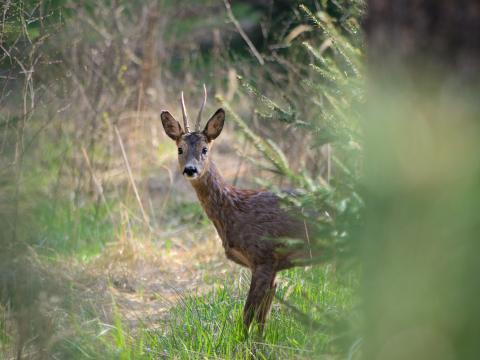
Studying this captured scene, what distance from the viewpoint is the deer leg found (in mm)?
4887

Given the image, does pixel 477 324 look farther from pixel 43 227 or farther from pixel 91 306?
pixel 43 227

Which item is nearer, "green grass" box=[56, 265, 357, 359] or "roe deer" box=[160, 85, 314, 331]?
"green grass" box=[56, 265, 357, 359]

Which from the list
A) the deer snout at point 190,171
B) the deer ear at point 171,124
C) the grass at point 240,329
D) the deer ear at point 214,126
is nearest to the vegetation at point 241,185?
the grass at point 240,329

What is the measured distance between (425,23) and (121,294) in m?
4.43

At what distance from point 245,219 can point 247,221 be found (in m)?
0.02

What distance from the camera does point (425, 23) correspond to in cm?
251

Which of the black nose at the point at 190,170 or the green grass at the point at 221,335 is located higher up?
the black nose at the point at 190,170

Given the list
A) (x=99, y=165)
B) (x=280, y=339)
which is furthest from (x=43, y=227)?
(x=280, y=339)

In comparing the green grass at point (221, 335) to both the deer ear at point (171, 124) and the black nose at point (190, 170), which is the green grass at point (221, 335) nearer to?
the black nose at point (190, 170)

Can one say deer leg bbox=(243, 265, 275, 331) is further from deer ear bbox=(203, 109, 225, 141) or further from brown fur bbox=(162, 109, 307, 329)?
deer ear bbox=(203, 109, 225, 141)

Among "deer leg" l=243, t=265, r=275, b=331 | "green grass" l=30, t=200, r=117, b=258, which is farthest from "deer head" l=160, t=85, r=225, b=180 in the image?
"green grass" l=30, t=200, r=117, b=258

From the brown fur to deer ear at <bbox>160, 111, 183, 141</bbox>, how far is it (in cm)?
13

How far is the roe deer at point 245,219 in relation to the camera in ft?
17.0

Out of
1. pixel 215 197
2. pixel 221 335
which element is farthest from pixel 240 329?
pixel 215 197
